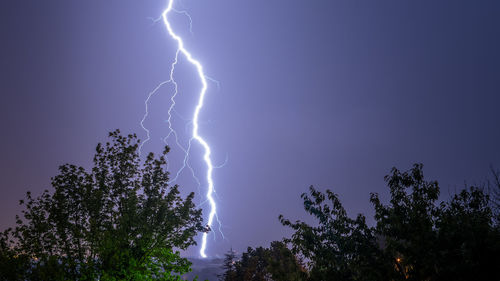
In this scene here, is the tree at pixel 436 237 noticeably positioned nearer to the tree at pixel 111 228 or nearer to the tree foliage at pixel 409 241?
the tree foliage at pixel 409 241

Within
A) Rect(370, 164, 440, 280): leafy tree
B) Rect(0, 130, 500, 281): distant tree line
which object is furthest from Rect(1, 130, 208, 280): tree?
Rect(370, 164, 440, 280): leafy tree

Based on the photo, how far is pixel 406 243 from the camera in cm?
710

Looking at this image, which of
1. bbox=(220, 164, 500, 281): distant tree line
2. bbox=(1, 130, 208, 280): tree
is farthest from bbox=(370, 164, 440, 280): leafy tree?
bbox=(1, 130, 208, 280): tree

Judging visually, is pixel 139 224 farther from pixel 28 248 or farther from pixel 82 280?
pixel 28 248

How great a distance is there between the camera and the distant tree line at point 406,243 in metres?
6.20

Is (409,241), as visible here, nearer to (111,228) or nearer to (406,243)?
(406,243)

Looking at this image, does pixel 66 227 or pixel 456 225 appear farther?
pixel 66 227

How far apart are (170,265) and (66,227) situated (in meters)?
4.21

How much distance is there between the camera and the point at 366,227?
8.63m

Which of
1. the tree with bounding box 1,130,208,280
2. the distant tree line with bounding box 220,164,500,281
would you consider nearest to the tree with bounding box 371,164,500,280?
the distant tree line with bounding box 220,164,500,281

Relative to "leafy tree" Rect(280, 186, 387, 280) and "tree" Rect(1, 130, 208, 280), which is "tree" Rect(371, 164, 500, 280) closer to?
"leafy tree" Rect(280, 186, 387, 280)

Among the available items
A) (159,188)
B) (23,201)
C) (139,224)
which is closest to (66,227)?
(23,201)

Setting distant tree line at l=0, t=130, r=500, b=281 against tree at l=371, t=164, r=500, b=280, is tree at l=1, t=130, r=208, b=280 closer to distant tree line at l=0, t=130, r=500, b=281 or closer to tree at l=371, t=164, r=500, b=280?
distant tree line at l=0, t=130, r=500, b=281

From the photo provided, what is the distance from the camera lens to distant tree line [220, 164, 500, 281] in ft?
20.4
